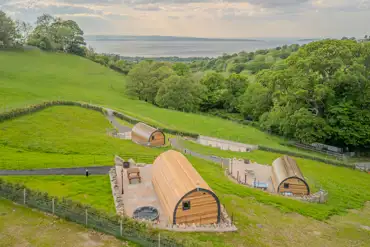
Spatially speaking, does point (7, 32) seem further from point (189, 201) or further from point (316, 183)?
point (189, 201)

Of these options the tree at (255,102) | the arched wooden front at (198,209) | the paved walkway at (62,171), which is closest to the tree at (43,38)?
the tree at (255,102)

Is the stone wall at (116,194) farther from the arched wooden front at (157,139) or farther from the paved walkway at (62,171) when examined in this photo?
the arched wooden front at (157,139)

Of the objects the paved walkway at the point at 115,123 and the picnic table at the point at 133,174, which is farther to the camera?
the paved walkway at the point at 115,123

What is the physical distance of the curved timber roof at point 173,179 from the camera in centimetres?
2370

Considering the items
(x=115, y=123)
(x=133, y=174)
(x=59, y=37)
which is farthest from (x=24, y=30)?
(x=133, y=174)

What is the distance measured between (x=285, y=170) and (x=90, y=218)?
19289mm

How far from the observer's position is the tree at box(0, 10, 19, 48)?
10194 cm

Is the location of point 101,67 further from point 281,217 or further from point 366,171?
point 281,217

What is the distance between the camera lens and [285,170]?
3312 cm

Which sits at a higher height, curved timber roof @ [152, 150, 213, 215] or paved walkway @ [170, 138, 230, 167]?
curved timber roof @ [152, 150, 213, 215]

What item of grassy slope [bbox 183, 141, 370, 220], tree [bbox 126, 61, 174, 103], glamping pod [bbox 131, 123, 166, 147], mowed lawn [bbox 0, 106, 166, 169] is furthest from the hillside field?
glamping pod [bbox 131, 123, 166, 147]

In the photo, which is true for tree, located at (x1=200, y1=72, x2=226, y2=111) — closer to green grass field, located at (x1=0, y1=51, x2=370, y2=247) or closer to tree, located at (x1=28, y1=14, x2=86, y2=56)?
green grass field, located at (x1=0, y1=51, x2=370, y2=247)

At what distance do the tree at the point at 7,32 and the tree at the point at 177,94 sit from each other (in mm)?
53738

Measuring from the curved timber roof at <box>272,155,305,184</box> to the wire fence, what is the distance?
14975mm
